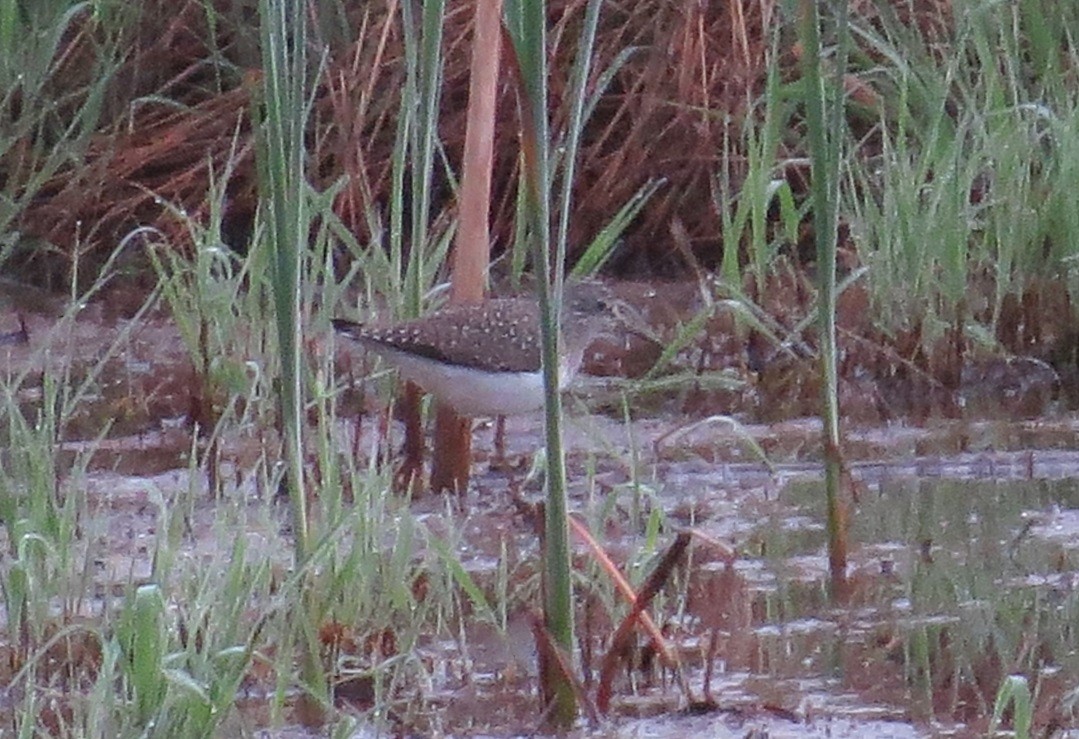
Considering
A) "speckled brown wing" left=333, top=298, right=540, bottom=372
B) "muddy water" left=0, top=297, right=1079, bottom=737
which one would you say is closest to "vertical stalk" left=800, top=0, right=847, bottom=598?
"muddy water" left=0, top=297, right=1079, bottom=737

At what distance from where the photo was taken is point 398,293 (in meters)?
5.14

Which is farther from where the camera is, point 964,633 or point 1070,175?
point 1070,175

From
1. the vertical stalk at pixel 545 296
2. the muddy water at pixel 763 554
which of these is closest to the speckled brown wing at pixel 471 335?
the muddy water at pixel 763 554

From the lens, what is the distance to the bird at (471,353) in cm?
500

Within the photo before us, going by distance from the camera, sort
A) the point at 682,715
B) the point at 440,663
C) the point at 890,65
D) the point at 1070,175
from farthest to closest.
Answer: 1. the point at 890,65
2. the point at 1070,175
3. the point at 440,663
4. the point at 682,715

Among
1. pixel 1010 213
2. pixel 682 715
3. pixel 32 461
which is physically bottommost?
pixel 682 715

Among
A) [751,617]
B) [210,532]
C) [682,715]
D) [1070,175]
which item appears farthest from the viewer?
[1070,175]

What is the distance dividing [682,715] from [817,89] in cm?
102

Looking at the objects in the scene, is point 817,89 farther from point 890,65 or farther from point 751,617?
point 890,65

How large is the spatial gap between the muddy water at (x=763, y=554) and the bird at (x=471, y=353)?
204 millimetres

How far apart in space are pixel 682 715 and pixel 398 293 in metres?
2.02

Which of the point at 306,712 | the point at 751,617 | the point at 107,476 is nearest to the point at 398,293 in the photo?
the point at 107,476

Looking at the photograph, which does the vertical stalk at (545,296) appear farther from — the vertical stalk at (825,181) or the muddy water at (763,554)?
the vertical stalk at (825,181)

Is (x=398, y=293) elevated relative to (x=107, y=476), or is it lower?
elevated
